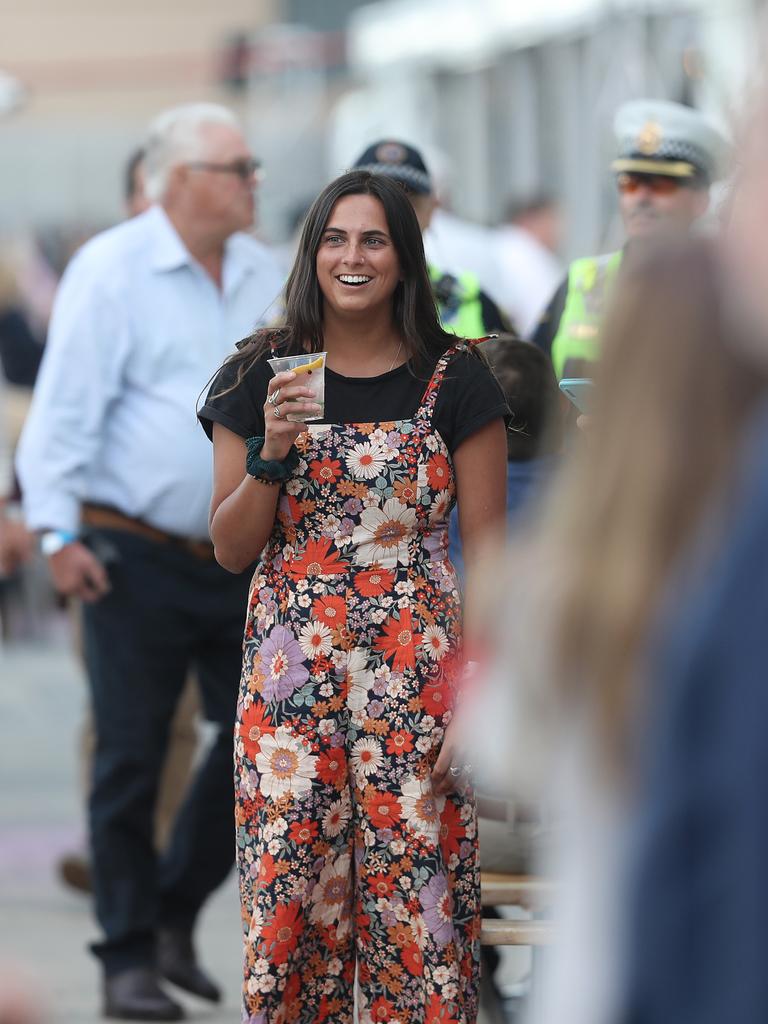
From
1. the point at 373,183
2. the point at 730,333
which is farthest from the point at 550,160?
the point at 730,333

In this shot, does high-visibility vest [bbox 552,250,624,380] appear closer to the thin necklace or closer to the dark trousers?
the thin necklace

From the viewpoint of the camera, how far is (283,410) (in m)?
3.39

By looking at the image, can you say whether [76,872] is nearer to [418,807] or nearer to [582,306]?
[582,306]

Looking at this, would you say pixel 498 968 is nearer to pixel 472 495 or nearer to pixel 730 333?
pixel 472 495

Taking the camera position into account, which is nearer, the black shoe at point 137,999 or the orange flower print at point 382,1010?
the orange flower print at point 382,1010

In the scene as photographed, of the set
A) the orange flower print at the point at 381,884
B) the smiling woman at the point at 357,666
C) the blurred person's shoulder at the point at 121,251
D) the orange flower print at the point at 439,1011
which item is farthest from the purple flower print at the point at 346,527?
the blurred person's shoulder at the point at 121,251

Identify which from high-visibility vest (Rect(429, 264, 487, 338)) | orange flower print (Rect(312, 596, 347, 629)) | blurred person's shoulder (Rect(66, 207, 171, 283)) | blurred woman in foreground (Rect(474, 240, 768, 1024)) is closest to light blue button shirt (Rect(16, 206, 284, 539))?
blurred person's shoulder (Rect(66, 207, 171, 283))

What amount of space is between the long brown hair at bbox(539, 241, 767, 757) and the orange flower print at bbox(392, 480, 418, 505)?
2.02 meters

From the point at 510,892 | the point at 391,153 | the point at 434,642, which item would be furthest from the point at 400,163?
the point at 510,892

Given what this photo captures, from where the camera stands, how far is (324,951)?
3.64 meters

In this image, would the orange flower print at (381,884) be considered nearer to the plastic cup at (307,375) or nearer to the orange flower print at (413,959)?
the orange flower print at (413,959)

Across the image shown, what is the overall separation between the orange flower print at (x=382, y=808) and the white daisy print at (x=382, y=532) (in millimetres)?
420

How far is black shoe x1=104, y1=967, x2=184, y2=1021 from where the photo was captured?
4902mm

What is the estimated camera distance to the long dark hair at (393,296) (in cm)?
374
